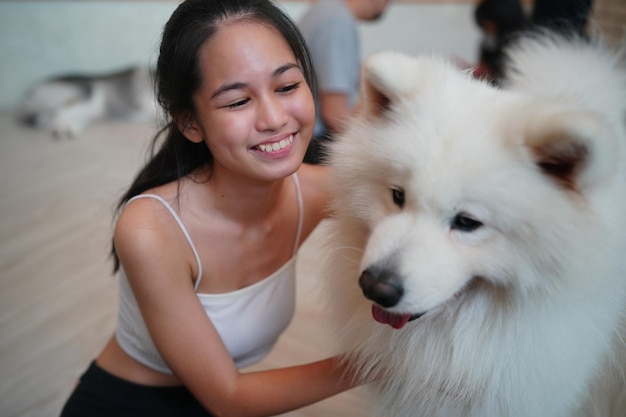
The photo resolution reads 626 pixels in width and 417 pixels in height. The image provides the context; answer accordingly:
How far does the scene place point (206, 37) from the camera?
960 mm

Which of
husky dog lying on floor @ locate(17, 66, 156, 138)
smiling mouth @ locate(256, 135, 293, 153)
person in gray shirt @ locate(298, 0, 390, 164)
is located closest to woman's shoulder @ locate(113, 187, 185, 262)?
smiling mouth @ locate(256, 135, 293, 153)

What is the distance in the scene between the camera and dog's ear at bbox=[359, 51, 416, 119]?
83cm

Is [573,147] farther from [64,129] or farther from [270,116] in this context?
[64,129]

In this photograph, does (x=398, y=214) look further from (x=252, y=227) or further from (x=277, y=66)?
(x=252, y=227)

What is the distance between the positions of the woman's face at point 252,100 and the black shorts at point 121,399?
0.62 meters

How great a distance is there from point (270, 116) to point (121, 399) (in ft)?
2.57

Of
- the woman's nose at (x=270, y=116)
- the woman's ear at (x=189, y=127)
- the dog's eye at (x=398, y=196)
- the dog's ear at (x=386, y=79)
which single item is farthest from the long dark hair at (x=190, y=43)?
the dog's eye at (x=398, y=196)

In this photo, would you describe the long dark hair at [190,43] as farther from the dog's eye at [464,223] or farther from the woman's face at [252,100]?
the dog's eye at [464,223]

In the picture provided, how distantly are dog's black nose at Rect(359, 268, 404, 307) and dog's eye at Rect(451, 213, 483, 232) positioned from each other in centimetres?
12

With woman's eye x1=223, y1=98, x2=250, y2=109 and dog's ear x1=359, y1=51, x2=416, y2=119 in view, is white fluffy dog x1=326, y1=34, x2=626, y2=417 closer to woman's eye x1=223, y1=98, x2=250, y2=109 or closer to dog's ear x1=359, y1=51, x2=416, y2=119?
dog's ear x1=359, y1=51, x2=416, y2=119

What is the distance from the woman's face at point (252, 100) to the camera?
→ 3.12ft

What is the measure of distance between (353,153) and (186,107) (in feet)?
1.19

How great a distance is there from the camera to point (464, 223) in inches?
29.9

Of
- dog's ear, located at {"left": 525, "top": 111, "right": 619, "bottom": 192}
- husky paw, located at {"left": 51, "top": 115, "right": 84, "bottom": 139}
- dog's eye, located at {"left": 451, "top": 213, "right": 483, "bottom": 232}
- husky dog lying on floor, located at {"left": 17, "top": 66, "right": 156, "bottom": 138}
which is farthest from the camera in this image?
husky dog lying on floor, located at {"left": 17, "top": 66, "right": 156, "bottom": 138}
